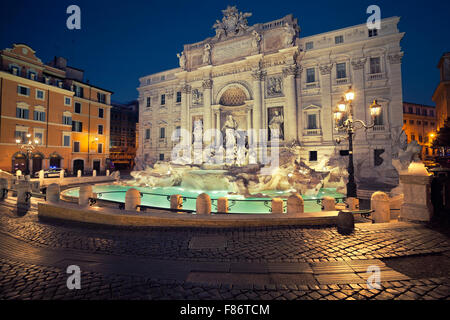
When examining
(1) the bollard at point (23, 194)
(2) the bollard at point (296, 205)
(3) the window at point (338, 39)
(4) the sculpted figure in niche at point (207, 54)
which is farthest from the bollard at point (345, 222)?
(4) the sculpted figure in niche at point (207, 54)

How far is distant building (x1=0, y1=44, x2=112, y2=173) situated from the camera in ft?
77.0

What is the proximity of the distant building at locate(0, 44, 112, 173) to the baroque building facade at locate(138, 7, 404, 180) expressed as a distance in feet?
49.8

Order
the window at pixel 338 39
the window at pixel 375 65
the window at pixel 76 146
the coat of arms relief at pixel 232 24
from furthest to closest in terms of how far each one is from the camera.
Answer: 1. the window at pixel 76 146
2. the coat of arms relief at pixel 232 24
3. the window at pixel 338 39
4. the window at pixel 375 65

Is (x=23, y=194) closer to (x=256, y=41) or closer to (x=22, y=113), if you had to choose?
(x=22, y=113)

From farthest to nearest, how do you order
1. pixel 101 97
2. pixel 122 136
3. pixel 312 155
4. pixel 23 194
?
pixel 122 136 < pixel 101 97 < pixel 312 155 < pixel 23 194

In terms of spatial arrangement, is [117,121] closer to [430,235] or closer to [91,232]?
[91,232]

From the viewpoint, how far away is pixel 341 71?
21953 millimetres

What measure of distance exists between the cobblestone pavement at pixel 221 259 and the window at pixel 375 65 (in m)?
21.0

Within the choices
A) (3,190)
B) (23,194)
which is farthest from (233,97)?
(3,190)

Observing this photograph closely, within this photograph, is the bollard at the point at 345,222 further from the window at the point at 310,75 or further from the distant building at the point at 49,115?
the distant building at the point at 49,115

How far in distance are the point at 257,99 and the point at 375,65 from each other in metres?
12.0

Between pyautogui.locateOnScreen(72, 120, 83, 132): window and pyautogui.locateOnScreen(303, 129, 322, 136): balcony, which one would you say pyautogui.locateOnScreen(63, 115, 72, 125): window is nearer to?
pyautogui.locateOnScreen(72, 120, 83, 132): window

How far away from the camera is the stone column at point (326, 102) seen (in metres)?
21.9
